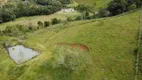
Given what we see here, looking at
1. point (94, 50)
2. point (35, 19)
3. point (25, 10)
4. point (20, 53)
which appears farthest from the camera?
point (25, 10)

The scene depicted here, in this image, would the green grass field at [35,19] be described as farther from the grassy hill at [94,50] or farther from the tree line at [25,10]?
the grassy hill at [94,50]

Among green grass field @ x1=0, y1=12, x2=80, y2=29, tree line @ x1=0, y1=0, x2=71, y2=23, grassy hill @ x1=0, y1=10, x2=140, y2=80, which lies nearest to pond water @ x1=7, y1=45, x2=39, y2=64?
grassy hill @ x1=0, y1=10, x2=140, y2=80

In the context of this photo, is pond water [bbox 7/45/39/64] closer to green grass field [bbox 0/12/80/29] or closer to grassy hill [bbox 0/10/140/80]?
grassy hill [bbox 0/10/140/80]

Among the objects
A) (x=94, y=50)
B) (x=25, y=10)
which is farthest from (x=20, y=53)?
(x=25, y=10)

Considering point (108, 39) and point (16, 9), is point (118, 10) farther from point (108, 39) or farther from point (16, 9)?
point (16, 9)

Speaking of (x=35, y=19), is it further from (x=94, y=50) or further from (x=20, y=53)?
(x=94, y=50)

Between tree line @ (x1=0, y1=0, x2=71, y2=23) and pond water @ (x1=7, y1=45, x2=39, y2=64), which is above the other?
tree line @ (x1=0, y1=0, x2=71, y2=23)
